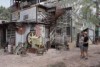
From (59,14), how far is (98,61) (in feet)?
32.4

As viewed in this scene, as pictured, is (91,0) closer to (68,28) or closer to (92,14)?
(92,14)

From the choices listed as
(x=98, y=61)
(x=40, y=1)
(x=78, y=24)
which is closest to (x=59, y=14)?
(x=78, y=24)

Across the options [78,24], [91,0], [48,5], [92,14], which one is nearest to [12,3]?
[48,5]

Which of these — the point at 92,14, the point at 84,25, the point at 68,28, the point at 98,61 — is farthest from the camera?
the point at 84,25

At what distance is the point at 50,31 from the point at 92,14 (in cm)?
853

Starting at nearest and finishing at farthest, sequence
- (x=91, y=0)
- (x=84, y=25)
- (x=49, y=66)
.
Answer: (x=91, y=0), (x=49, y=66), (x=84, y=25)

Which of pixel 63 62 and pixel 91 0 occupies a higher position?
pixel 91 0

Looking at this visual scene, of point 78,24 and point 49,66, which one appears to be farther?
point 78,24

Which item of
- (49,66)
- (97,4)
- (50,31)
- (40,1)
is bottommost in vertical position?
(49,66)

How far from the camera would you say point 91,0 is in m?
13.6

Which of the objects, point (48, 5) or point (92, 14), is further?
point (48, 5)

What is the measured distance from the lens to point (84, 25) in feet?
93.9

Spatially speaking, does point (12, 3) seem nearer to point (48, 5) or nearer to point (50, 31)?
point (48, 5)

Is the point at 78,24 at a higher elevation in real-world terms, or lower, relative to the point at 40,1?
lower
